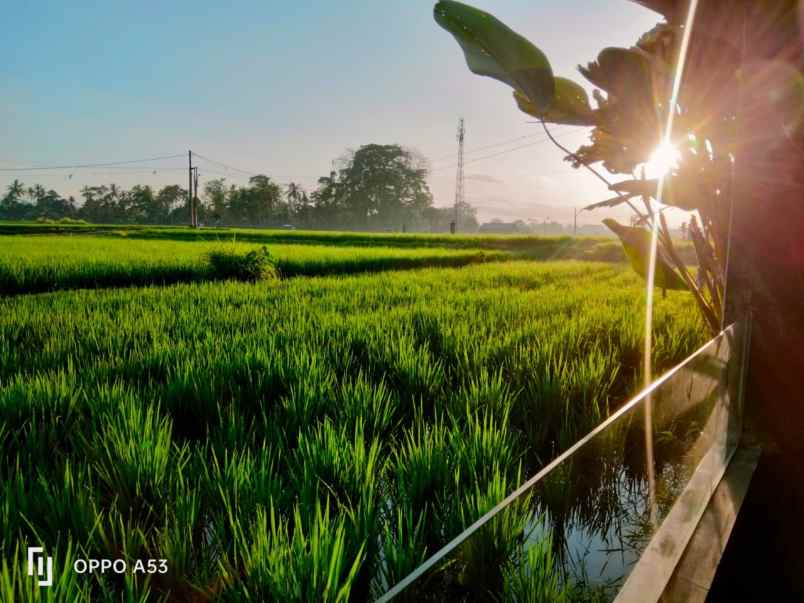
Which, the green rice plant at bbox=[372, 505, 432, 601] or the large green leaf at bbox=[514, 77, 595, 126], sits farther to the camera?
the large green leaf at bbox=[514, 77, 595, 126]

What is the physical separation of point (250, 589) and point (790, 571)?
3.29ft

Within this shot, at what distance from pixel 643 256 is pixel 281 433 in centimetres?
150

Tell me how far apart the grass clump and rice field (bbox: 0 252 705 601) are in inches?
103

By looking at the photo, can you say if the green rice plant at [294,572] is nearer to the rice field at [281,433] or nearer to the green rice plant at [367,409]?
the rice field at [281,433]

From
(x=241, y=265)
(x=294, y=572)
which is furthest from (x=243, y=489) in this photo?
(x=241, y=265)

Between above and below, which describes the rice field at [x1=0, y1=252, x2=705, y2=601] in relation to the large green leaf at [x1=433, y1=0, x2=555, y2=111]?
below

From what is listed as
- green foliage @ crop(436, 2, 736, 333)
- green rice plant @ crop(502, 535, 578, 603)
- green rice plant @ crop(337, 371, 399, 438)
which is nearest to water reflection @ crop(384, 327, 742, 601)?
green rice plant @ crop(502, 535, 578, 603)

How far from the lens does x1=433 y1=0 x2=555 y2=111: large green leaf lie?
1.37 metres

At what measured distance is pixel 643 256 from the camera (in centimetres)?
189

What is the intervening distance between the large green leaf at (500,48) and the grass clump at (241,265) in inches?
184

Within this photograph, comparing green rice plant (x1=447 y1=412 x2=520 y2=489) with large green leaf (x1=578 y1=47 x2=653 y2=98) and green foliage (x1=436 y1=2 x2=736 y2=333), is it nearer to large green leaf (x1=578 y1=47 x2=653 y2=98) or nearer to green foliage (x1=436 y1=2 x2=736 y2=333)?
green foliage (x1=436 y1=2 x2=736 y2=333)

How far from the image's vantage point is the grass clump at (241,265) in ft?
18.7

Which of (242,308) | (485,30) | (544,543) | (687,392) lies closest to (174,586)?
(544,543)

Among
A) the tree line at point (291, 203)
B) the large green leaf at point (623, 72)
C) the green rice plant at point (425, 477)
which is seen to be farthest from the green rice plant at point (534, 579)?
the tree line at point (291, 203)
